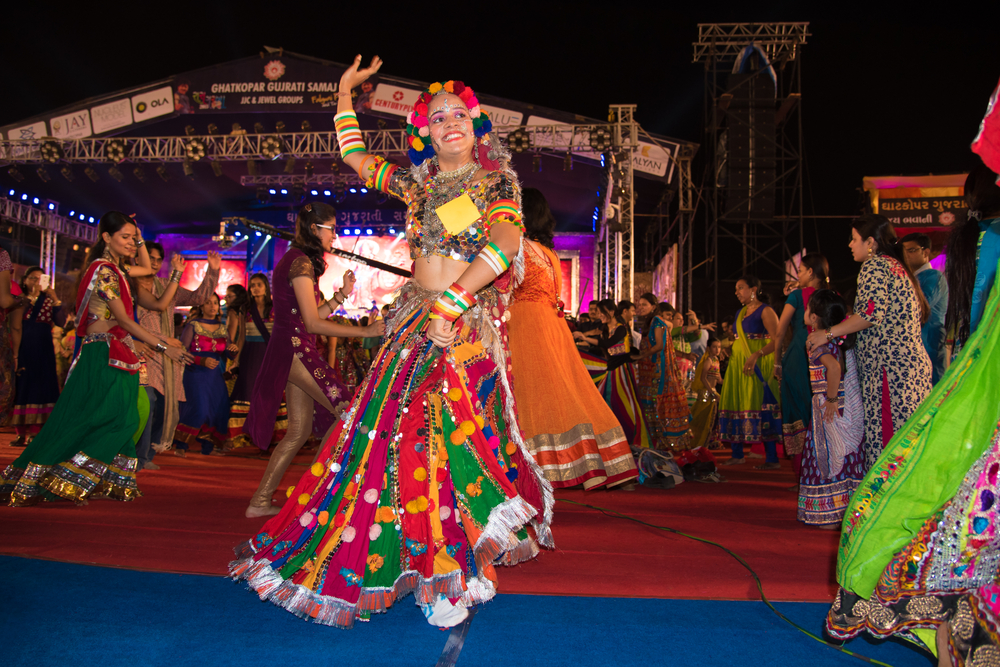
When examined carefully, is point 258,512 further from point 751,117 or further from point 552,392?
point 751,117

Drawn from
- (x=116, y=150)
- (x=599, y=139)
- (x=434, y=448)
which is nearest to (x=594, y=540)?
(x=434, y=448)

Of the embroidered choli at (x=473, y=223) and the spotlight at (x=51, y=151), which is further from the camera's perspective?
the spotlight at (x=51, y=151)

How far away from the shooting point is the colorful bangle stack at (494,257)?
2.00 m

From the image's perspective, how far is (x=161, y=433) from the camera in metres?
5.82

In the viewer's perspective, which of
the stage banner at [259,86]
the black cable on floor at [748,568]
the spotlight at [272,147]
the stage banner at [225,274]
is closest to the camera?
the black cable on floor at [748,568]

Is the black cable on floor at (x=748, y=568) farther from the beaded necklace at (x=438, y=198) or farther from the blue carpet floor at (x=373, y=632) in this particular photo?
the beaded necklace at (x=438, y=198)

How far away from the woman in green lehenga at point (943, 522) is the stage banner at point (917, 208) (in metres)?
13.3

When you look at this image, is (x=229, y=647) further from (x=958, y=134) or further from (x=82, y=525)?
(x=958, y=134)

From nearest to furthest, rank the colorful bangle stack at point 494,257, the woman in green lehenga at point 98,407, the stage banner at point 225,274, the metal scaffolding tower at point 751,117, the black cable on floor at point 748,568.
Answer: the black cable on floor at point 748,568, the colorful bangle stack at point 494,257, the woman in green lehenga at point 98,407, the metal scaffolding tower at point 751,117, the stage banner at point 225,274

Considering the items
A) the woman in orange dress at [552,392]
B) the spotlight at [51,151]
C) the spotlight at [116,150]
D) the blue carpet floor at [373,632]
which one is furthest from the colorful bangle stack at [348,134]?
the spotlight at [51,151]

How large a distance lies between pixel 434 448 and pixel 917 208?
14.2 meters

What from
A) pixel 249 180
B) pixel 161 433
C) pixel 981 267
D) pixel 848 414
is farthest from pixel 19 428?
pixel 249 180

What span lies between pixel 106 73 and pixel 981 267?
51.6 feet

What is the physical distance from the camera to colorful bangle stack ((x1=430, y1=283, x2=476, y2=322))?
1942mm
